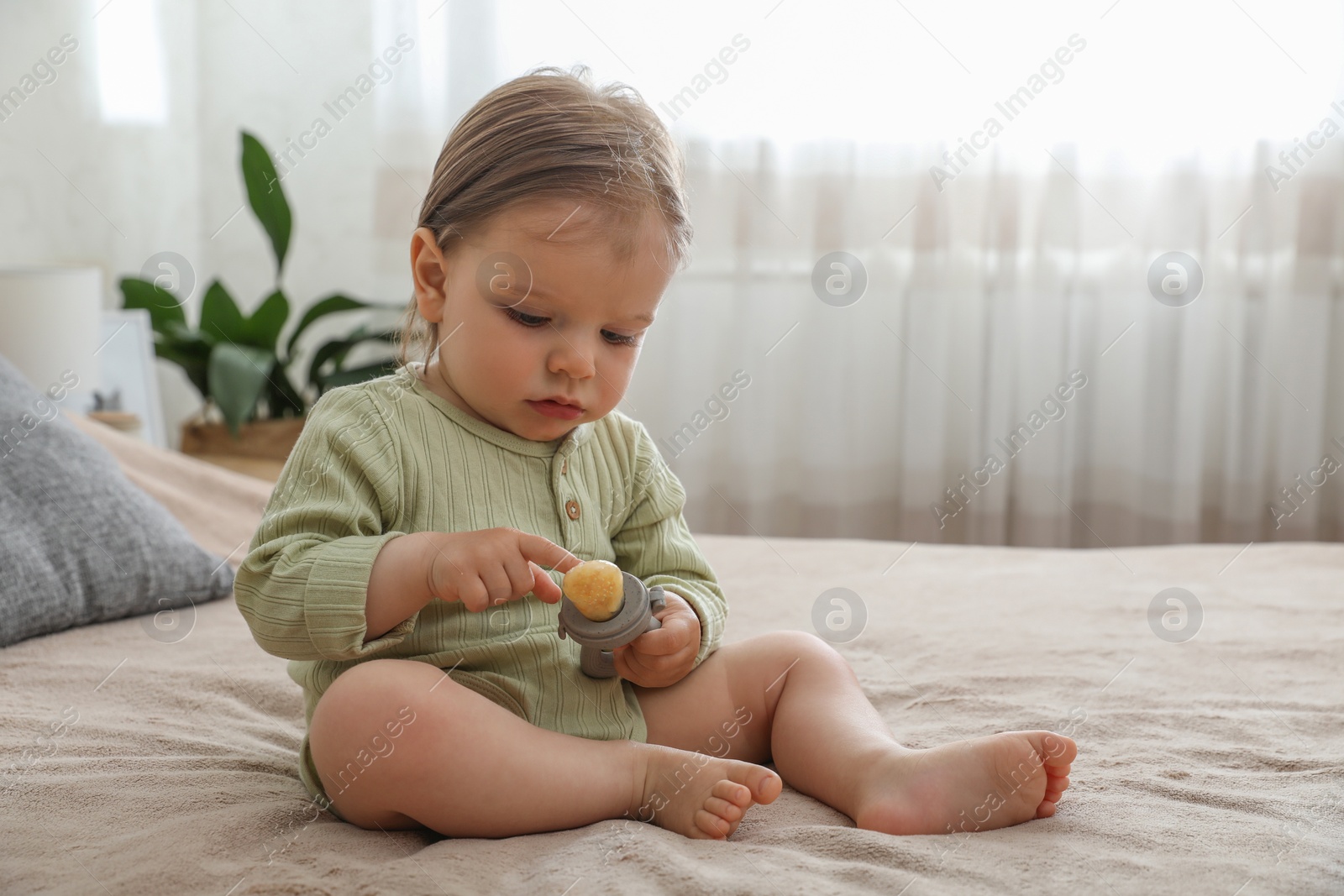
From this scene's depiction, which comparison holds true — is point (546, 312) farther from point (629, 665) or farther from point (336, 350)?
point (336, 350)

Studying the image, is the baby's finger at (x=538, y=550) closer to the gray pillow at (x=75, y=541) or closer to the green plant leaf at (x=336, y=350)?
the gray pillow at (x=75, y=541)

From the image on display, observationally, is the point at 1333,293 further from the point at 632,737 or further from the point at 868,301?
the point at 632,737

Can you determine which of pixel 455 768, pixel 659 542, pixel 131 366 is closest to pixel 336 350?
pixel 131 366

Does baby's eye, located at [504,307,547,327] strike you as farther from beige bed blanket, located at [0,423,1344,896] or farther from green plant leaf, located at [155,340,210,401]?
green plant leaf, located at [155,340,210,401]

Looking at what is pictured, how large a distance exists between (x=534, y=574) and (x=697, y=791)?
0.60 ft

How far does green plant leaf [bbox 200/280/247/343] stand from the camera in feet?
7.57

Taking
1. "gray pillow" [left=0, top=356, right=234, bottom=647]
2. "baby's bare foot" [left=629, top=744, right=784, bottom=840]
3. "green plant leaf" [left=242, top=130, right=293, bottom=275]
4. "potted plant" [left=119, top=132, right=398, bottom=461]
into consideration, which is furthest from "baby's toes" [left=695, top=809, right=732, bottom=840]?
"green plant leaf" [left=242, top=130, right=293, bottom=275]

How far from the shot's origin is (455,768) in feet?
2.40

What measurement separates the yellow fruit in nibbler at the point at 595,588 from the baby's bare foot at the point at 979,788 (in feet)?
0.73

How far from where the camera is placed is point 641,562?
976 millimetres

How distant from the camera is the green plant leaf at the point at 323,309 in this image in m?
2.35

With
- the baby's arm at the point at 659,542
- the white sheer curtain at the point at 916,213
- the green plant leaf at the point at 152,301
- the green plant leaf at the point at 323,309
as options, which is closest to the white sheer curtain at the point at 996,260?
the white sheer curtain at the point at 916,213

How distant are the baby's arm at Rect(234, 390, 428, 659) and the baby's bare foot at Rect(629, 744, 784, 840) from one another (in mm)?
198

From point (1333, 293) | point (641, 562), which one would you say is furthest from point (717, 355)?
point (641, 562)
